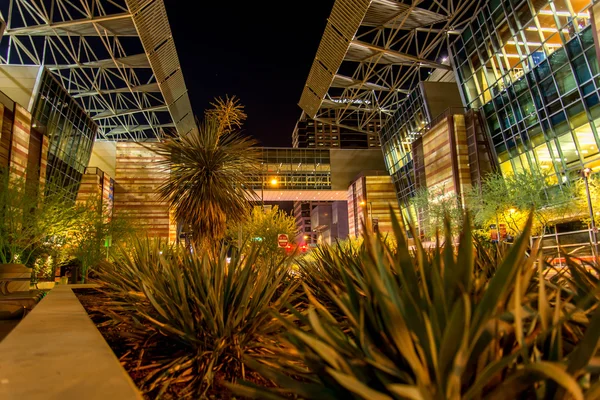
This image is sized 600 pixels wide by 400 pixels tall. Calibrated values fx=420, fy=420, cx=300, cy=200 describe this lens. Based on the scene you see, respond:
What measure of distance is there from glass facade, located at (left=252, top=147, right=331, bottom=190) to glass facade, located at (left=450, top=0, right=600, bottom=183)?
30.7m

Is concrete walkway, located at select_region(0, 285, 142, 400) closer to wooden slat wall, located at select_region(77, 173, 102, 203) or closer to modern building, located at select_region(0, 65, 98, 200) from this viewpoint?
modern building, located at select_region(0, 65, 98, 200)

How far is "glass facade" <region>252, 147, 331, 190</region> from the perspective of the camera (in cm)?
6488

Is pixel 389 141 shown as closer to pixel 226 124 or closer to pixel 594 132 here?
pixel 594 132

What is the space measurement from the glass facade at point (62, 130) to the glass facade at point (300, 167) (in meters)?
25.3

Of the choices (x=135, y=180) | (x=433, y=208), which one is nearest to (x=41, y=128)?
(x=135, y=180)

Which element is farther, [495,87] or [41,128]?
[41,128]

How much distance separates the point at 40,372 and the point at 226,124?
996 centimetres

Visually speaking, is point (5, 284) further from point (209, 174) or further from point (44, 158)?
point (44, 158)

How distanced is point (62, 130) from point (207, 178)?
37.1 metres

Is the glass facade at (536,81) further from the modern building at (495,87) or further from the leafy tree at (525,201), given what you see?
the leafy tree at (525,201)

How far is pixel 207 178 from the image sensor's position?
37.3 ft

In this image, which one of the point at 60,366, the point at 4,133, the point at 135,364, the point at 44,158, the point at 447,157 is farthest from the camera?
the point at 447,157

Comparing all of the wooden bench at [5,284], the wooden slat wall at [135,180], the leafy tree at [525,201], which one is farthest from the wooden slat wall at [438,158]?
the wooden bench at [5,284]

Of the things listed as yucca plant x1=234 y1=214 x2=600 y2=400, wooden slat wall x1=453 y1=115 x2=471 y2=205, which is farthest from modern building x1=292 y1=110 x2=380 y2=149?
yucca plant x1=234 y1=214 x2=600 y2=400
